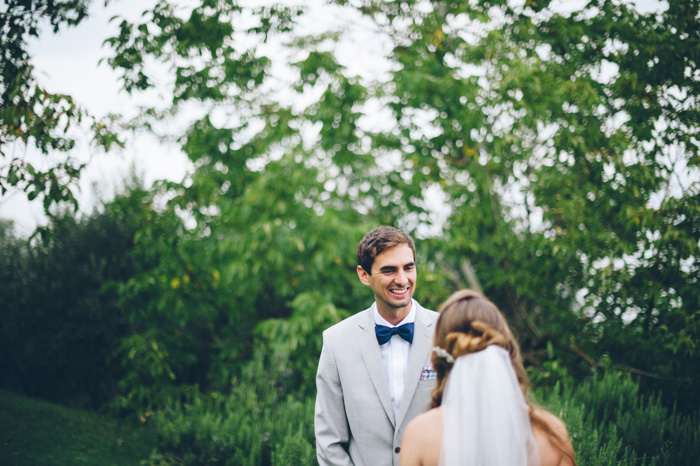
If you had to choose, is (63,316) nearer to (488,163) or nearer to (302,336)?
(302,336)

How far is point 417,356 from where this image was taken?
7.38 ft

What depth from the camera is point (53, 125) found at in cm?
375

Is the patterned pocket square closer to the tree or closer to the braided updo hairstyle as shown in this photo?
the braided updo hairstyle

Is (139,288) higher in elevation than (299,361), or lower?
higher

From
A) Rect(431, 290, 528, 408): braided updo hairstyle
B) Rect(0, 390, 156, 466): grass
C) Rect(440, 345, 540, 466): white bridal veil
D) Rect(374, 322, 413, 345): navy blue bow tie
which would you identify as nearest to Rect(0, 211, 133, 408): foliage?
Rect(0, 390, 156, 466): grass

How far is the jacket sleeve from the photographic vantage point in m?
2.16

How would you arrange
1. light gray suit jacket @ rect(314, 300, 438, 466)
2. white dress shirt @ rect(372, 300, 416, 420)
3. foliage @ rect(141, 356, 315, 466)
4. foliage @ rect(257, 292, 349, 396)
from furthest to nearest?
foliage @ rect(257, 292, 349, 396)
foliage @ rect(141, 356, 315, 466)
white dress shirt @ rect(372, 300, 416, 420)
light gray suit jacket @ rect(314, 300, 438, 466)

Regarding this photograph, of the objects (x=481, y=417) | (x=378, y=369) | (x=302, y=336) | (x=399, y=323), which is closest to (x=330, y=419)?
(x=378, y=369)

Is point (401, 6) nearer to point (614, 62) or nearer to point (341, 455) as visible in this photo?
point (614, 62)

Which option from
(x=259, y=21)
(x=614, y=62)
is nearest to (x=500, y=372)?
(x=614, y=62)

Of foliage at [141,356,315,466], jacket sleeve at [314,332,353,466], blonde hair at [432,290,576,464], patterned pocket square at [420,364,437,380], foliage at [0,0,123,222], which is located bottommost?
foliage at [141,356,315,466]

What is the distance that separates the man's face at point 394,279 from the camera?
7.48ft

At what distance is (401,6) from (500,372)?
5.68 m

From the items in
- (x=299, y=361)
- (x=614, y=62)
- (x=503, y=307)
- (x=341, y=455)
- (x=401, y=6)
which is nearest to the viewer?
(x=341, y=455)
